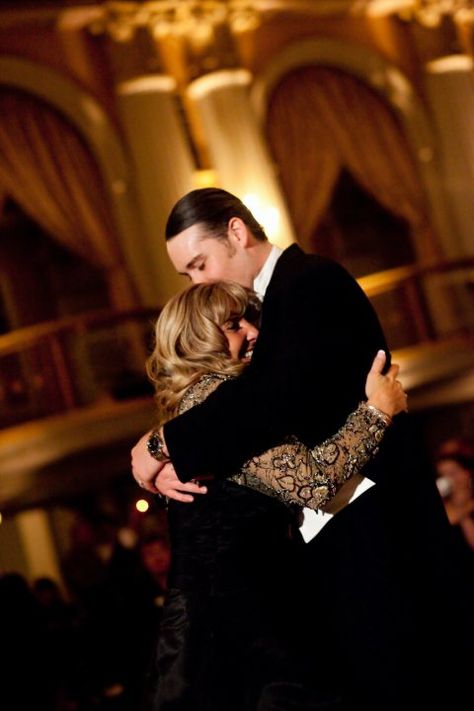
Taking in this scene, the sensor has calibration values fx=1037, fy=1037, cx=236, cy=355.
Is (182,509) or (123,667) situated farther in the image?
(123,667)

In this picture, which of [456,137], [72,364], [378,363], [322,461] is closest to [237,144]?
[456,137]

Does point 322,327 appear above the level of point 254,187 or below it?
below

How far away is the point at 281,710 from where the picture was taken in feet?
6.91

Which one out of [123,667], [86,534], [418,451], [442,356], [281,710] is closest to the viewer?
[281,710]

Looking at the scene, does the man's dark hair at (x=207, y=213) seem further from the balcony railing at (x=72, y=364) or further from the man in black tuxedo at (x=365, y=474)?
the balcony railing at (x=72, y=364)

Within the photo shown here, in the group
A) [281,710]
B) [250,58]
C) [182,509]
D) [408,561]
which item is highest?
[250,58]

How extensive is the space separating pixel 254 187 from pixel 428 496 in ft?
30.4

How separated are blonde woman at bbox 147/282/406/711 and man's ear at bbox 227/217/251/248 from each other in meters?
0.11

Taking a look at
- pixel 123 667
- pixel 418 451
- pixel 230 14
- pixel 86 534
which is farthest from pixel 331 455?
pixel 230 14

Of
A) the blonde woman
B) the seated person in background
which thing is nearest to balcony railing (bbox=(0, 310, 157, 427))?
the seated person in background

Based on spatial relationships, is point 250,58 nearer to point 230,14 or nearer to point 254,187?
point 230,14

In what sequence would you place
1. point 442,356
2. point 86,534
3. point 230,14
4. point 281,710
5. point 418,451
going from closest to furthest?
point 281,710
point 418,451
point 86,534
point 442,356
point 230,14

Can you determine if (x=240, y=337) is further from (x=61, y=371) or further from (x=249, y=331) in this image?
(x=61, y=371)

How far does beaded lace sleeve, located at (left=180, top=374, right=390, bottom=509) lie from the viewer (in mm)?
2109
